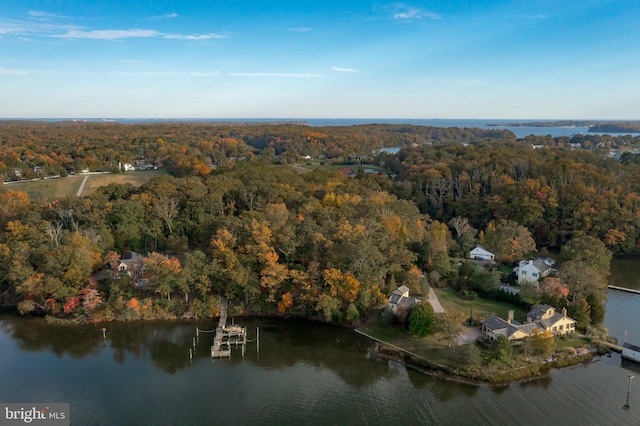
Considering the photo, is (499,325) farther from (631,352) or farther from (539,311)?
(631,352)

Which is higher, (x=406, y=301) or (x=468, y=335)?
(x=406, y=301)

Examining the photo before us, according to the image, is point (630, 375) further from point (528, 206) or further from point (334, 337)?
point (528, 206)

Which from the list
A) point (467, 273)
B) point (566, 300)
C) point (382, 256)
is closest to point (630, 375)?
point (566, 300)

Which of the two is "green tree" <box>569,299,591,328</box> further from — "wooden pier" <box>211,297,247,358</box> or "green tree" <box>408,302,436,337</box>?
"wooden pier" <box>211,297,247,358</box>

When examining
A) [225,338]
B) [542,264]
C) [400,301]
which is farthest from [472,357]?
[542,264]

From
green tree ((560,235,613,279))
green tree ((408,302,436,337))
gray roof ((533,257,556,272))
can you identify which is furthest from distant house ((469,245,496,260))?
green tree ((408,302,436,337))
